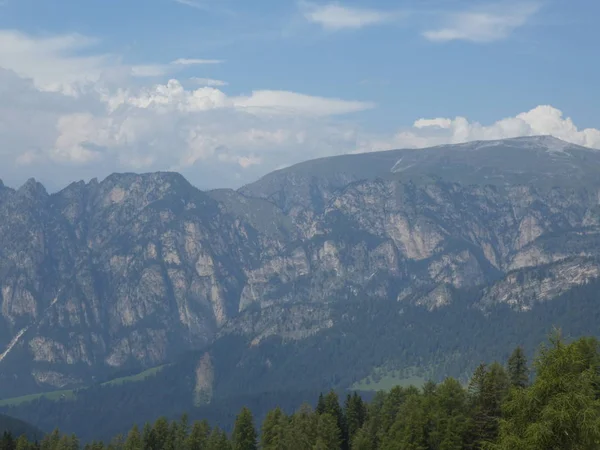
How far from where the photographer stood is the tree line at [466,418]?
159 ft

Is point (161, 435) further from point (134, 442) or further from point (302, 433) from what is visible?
point (302, 433)

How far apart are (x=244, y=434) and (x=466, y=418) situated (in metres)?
68.8

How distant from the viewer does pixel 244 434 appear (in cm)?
16450

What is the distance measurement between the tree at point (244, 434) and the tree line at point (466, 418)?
0.20 meters

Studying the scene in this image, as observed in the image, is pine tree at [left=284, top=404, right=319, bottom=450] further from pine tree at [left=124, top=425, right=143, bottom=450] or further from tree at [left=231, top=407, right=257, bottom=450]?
pine tree at [left=124, top=425, right=143, bottom=450]

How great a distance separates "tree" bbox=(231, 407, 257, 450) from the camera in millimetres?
163250

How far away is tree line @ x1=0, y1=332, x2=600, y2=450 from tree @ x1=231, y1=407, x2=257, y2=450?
0.20 meters

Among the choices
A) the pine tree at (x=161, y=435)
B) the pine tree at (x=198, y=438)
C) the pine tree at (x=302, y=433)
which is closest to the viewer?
the pine tree at (x=302, y=433)

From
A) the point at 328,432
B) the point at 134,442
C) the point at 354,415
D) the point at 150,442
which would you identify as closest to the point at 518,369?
the point at 328,432

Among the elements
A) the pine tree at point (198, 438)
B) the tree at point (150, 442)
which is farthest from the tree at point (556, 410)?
the tree at point (150, 442)

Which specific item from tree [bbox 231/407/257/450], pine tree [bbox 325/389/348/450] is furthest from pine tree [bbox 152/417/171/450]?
pine tree [bbox 325/389/348/450]

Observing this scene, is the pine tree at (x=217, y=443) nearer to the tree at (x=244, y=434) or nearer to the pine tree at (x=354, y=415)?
the tree at (x=244, y=434)

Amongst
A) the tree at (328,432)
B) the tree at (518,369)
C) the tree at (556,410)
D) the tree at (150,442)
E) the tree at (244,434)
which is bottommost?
the tree at (150,442)

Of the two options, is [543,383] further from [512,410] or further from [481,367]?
[481,367]
